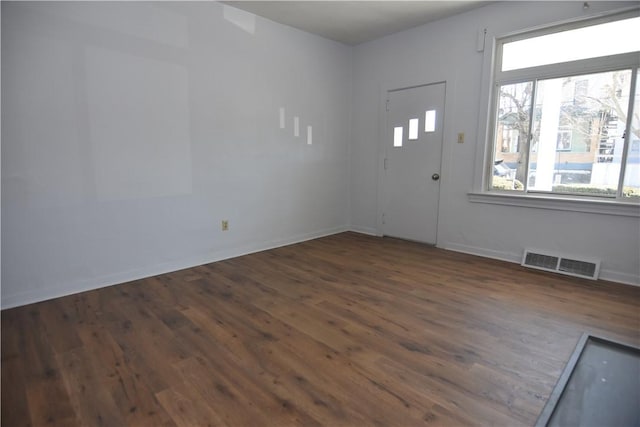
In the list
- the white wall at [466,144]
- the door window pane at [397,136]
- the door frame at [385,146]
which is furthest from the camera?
the door window pane at [397,136]

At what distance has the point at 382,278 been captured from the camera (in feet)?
10.8

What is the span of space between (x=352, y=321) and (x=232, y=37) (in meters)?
3.22

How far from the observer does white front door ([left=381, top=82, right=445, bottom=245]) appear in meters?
4.34

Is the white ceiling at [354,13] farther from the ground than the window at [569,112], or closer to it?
farther from the ground

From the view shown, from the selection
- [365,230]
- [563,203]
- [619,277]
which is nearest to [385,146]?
[365,230]

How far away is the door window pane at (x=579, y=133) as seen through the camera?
123 inches

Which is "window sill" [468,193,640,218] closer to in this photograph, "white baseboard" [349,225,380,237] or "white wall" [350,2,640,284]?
"white wall" [350,2,640,284]

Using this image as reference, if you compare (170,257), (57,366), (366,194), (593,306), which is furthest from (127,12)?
(593,306)

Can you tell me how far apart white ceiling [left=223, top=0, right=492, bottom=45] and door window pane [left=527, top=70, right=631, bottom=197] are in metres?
1.30

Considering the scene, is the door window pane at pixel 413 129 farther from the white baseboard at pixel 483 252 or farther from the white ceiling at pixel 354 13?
A: the white baseboard at pixel 483 252

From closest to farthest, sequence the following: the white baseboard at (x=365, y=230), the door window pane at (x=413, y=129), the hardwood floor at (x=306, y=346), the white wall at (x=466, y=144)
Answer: the hardwood floor at (x=306, y=346)
the white wall at (x=466, y=144)
the door window pane at (x=413, y=129)
the white baseboard at (x=365, y=230)

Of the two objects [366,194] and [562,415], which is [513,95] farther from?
[562,415]

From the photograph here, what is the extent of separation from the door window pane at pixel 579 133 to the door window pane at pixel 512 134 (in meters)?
0.09

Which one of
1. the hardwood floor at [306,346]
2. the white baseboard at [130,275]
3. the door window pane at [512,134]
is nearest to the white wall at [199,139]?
the white baseboard at [130,275]
